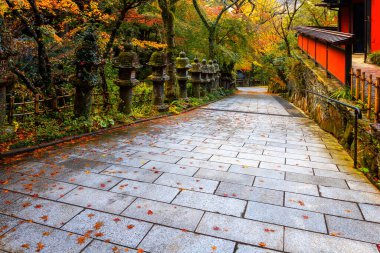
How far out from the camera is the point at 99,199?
3.99 metres

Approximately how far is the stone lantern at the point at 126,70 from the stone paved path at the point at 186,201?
3.06 metres

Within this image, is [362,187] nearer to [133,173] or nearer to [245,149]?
[245,149]

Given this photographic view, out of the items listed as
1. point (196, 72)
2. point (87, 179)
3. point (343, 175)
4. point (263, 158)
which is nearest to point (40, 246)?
point (87, 179)

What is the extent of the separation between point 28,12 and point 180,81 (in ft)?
22.8

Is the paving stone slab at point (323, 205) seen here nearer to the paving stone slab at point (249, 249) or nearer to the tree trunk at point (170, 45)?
the paving stone slab at point (249, 249)

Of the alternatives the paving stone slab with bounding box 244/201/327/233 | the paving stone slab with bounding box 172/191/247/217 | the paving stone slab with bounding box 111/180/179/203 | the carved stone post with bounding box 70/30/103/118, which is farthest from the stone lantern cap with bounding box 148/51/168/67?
the paving stone slab with bounding box 244/201/327/233

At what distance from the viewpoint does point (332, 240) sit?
3.16 meters

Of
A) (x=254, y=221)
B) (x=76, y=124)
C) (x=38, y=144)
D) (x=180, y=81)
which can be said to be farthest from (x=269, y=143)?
(x=180, y=81)

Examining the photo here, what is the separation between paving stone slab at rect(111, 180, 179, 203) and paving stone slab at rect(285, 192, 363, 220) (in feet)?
5.33

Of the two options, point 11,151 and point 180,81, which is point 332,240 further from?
point 180,81

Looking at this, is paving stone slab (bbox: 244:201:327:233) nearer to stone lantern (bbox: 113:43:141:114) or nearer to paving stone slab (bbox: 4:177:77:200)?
paving stone slab (bbox: 4:177:77:200)

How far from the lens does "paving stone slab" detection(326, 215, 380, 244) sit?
3.22m

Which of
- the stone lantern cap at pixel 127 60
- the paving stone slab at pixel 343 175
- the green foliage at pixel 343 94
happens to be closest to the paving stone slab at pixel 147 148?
the paving stone slab at pixel 343 175

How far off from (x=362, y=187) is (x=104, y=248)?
158 inches
